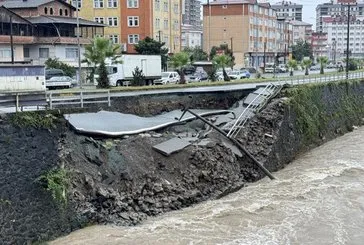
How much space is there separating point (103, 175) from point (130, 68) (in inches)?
1217

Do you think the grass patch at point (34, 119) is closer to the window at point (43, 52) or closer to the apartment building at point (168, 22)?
the window at point (43, 52)

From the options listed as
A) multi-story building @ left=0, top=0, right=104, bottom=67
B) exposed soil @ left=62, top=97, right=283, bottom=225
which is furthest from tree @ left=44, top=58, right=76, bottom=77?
exposed soil @ left=62, top=97, right=283, bottom=225

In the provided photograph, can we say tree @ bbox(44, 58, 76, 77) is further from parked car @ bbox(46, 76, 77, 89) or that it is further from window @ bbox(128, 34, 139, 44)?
window @ bbox(128, 34, 139, 44)

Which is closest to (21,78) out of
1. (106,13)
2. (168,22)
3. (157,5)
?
(106,13)

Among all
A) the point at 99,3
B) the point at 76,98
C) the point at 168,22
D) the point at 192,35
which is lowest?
the point at 76,98

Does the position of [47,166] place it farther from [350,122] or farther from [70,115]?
[350,122]

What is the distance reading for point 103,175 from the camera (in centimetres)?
1866

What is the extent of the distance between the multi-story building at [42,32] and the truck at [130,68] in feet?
35.5

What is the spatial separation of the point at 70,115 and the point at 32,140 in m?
3.04

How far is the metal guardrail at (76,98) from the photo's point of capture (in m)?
20.3

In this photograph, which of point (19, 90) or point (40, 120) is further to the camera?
point (19, 90)

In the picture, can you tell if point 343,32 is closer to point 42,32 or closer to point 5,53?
point 42,32

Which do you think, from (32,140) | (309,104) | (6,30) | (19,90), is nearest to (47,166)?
(32,140)

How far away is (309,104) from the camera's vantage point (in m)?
33.1
